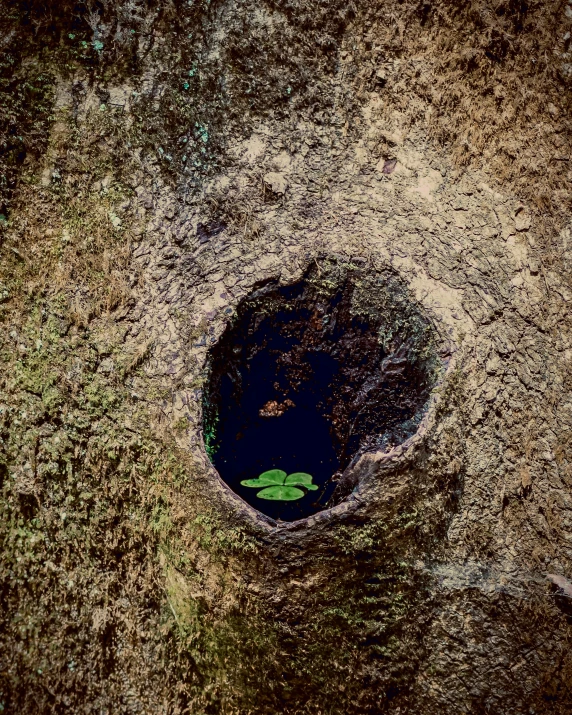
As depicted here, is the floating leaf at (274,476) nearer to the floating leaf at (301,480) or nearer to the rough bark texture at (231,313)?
the floating leaf at (301,480)

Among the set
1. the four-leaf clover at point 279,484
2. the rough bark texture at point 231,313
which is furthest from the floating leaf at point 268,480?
the rough bark texture at point 231,313

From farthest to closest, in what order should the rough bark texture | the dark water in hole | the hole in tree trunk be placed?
the dark water in hole, the hole in tree trunk, the rough bark texture

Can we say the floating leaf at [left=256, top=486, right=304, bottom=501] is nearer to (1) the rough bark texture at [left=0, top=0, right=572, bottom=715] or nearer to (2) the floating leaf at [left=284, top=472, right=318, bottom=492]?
(2) the floating leaf at [left=284, top=472, right=318, bottom=492]

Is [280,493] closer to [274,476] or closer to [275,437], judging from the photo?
[274,476]

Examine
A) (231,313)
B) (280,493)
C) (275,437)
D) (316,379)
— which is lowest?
(280,493)

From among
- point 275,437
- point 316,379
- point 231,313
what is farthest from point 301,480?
point 231,313

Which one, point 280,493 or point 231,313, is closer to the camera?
point 231,313

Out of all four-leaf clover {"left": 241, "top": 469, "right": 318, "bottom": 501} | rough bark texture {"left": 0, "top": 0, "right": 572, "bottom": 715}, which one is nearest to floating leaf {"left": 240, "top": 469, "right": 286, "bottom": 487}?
four-leaf clover {"left": 241, "top": 469, "right": 318, "bottom": 501}
